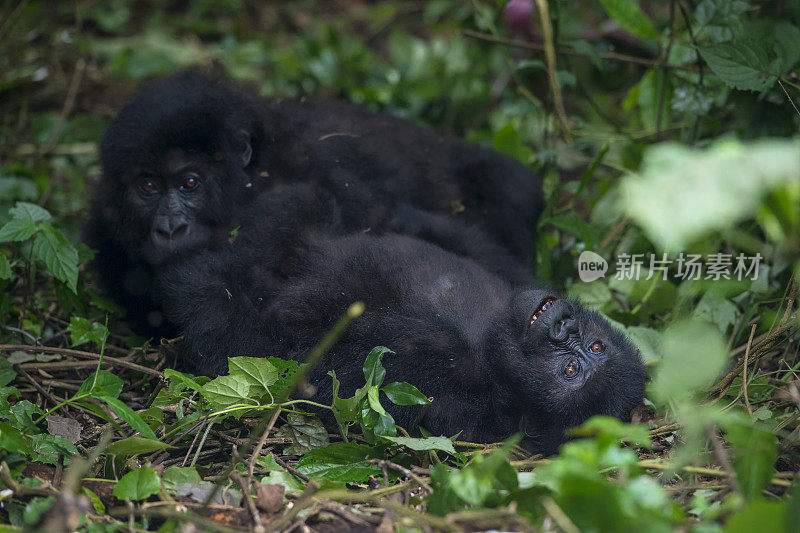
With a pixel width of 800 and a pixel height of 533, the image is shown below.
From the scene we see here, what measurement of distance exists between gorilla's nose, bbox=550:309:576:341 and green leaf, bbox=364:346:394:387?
29.7 inches

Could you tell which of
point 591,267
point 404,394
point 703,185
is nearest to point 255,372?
point 404,394

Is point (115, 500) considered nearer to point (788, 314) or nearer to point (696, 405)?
point (696, 405)

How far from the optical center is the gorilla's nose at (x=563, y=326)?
295 cm

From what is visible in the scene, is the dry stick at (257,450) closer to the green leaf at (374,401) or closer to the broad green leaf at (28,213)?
the green leaf at (374,401)

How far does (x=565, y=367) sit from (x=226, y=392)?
1.32m

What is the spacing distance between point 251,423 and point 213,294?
→ 24.6 inches

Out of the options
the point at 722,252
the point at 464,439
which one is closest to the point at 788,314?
the point at 722,252

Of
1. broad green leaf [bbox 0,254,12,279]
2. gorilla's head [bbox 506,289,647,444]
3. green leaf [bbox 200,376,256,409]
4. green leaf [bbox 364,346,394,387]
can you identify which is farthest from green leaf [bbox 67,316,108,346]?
gorilla's head [bbox 506,289,647,444]

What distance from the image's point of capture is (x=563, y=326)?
9.84 ft

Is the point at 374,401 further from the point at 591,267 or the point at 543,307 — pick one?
the point at 591,267

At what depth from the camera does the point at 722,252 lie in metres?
3.78

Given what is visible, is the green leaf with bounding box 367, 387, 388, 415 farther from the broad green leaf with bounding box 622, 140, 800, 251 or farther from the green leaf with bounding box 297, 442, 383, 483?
the broad green leaf with bounding box 622, 140, 800, 251

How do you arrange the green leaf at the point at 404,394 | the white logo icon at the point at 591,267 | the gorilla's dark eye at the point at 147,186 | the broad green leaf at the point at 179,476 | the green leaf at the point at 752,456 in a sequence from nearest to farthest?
the green leaf at the point at 752,456
the broad green leaf at the point at 179,476
the green leaf at the point at 404,394
the gorilla's dark eye at the point at 147,186
the white logo icon at the point at 591,267

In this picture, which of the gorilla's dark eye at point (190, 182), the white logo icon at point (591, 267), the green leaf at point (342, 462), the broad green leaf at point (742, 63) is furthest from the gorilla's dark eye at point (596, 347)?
the gorilla's dark eye at point (190, 182)
